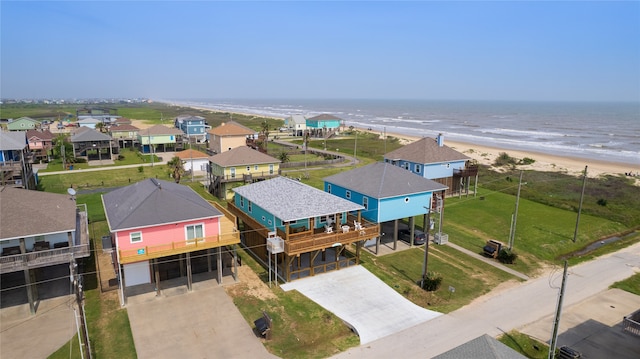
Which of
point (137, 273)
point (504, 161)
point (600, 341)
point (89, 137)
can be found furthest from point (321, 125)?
point (600, 341)

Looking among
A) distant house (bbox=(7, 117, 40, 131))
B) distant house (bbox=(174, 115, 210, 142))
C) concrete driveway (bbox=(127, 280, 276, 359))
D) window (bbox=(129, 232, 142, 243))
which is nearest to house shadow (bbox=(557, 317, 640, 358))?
concrete driveway (bbox=(127, 280, 276, 359))

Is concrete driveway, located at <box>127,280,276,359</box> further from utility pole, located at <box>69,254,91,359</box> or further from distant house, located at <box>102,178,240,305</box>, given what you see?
utility pole, located at <box>69,254,91,359</box>

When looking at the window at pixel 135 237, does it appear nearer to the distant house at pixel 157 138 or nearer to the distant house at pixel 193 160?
the distant house at pixel 193 160

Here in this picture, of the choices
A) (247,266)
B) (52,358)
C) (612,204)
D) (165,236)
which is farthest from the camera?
(612,204)

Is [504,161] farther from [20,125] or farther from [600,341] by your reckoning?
[20,125]

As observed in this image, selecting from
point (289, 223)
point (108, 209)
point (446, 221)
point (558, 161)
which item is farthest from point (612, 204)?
point (108, 209)

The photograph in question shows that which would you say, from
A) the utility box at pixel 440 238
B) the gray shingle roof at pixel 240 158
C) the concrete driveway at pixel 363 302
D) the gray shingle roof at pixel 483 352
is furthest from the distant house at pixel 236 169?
the gray shingle roof at pixel 483 352

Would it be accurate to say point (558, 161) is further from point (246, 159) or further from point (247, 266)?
point (247, 266)
